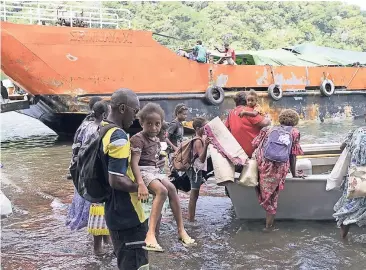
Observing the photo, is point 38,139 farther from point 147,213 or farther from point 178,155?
point 147,213

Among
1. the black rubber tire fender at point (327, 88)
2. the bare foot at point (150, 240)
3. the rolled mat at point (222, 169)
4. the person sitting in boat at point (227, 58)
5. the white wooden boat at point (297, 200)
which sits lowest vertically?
the white wooden boat at point (297, 200)

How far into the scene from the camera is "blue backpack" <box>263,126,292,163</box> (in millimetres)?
4855

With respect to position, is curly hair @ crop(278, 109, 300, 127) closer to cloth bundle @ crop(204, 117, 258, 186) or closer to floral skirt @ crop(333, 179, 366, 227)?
cloth bundle @ crop(204, 117, 258, 186)

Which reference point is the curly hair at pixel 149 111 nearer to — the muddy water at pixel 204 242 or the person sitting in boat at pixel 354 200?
the muddy water at pixel 204 242

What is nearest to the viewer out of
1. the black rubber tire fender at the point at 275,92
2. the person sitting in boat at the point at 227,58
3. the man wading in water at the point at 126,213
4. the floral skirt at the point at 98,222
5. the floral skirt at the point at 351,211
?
the man wading in water at the point at 126,213

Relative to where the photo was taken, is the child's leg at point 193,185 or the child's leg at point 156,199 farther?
the child's leg at point 193,185

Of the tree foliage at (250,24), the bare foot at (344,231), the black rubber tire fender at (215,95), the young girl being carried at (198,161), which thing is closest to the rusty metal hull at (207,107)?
the black rubber tire fender at (215,95)

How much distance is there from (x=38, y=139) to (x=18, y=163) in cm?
445

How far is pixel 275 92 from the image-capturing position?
588 inches

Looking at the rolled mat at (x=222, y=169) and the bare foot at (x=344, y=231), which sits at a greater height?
the rolled mat at (x=222, y=169)

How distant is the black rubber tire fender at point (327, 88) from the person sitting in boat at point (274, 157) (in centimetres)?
1164

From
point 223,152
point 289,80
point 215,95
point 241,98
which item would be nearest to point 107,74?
point 215,95

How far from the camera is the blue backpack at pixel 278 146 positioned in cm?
486

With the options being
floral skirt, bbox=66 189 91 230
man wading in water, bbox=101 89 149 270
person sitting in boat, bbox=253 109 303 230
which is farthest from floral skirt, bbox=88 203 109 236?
person sitting in boat, bbox=253 109 303 230
